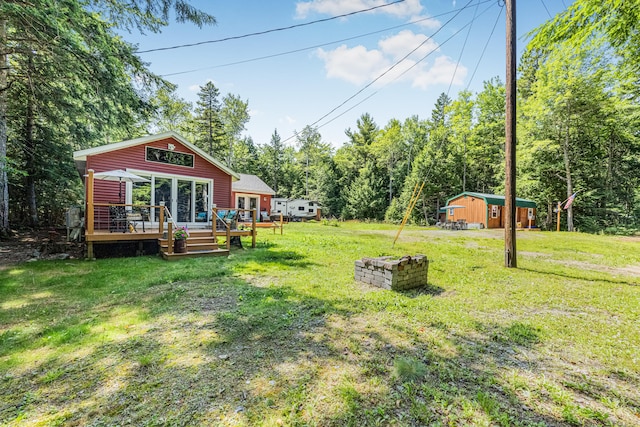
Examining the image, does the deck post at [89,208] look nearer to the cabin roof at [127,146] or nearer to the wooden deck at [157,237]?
the wooden deck at [157,237]

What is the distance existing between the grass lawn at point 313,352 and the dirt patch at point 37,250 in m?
2.14

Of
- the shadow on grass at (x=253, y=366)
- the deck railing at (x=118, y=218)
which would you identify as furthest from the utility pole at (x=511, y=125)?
the deck railing at (x=118, y=218)

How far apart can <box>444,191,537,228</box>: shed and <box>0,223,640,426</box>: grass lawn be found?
16.5m

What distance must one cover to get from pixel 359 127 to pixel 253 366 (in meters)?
35.6

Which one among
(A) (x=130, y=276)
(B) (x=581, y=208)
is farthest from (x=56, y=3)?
(B) (x=581, y=208)

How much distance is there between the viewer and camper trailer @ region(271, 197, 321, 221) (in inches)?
1072

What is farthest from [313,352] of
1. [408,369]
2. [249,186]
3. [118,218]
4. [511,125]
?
[249,186]

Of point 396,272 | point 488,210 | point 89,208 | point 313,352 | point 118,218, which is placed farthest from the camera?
point 488,210

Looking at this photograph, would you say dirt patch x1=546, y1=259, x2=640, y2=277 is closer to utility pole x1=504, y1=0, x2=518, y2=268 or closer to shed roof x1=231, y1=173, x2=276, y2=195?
utility pole x1=504, y1=0, x2=518, y2=268

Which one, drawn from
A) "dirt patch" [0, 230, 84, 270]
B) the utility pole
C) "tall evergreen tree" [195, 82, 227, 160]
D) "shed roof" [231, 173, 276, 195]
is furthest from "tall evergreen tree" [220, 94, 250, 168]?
the utility pole

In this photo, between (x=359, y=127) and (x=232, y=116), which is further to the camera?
(x=359, y=127)

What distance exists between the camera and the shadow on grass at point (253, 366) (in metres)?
1.94

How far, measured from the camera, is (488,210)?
20422mm

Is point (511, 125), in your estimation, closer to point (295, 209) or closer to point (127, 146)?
point (127, 146)
